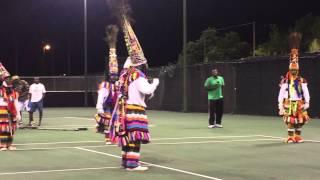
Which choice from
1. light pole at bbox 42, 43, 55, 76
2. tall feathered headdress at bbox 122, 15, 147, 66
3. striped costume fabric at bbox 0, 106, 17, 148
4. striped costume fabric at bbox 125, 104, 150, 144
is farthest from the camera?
light pole at bbox 42, 43, 55, 76

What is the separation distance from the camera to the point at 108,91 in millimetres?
14438

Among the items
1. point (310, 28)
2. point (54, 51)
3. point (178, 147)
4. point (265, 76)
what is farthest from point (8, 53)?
point (178, 147)

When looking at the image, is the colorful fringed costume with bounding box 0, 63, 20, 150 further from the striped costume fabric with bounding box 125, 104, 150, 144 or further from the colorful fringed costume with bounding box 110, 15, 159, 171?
the striped costume fabric with bounding box 125, 104, 150, 144

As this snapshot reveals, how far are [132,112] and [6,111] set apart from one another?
173 inches

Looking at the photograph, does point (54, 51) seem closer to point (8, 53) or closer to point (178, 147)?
point (8, 53)

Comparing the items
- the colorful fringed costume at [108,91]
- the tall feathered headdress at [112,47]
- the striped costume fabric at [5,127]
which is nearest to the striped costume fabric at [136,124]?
the colorful fringed costume at [108,91]

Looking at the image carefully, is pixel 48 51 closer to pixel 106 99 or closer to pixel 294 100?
pixel 106 99

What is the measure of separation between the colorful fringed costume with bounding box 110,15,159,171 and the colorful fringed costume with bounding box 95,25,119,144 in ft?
12.0

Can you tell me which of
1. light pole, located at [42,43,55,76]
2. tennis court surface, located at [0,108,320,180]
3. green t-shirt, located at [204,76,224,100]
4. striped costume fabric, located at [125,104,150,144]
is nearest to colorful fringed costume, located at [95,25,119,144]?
tennis court surface, located at [0,108,320,180]

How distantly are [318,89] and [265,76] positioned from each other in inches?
140

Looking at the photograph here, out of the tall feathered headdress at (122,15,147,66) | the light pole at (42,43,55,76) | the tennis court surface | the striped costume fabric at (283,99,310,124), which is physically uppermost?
the light pole at (42,43,55,76)

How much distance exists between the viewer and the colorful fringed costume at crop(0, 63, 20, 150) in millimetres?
13555

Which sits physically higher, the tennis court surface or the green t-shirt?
the green t-shirt

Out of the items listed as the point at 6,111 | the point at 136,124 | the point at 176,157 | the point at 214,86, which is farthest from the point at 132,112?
A: the point at 214,86
